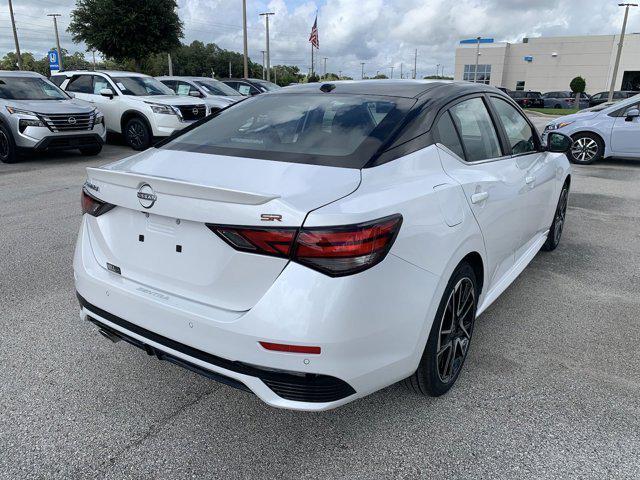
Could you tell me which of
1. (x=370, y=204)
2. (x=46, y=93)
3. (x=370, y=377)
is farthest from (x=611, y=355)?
(x=46, y=93)

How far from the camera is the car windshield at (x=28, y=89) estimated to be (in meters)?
10.1

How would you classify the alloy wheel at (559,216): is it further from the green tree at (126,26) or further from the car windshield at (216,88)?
the green tree at (126,26)

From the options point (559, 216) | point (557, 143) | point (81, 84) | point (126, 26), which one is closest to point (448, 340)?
point (557, 143)

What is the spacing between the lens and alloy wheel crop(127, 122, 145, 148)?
12.0 meters

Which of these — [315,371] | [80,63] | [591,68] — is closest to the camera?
[315,371]

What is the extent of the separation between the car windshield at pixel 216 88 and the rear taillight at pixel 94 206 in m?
13.9

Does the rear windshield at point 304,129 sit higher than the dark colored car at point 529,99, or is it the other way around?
the rear windshield at point 304,129

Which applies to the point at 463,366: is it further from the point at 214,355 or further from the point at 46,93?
the point at 46,93

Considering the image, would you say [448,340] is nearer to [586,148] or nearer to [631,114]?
[631,114]

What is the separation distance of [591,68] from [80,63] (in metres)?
83.2

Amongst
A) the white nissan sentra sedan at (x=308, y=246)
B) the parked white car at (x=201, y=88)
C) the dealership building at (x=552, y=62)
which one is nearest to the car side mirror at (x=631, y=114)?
the white nissan sentra sedan at (x=308, y=246)

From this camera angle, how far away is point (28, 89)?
34.1 feet

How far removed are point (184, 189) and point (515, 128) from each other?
271 centimetres

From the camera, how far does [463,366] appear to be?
119 inches
